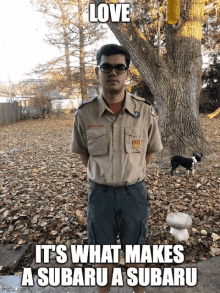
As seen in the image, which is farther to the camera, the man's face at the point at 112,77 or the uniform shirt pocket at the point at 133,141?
the uniform shirt pocket at the point at 133,141

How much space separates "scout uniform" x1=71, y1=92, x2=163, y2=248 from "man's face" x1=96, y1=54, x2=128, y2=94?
0.47 feet

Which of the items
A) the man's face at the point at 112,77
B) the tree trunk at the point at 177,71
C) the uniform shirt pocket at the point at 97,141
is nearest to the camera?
the man's face at the point at 112,77

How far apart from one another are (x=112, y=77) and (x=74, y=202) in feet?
11.2

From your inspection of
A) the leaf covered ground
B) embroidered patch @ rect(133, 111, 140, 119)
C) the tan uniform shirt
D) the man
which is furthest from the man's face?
the leaf covered ground

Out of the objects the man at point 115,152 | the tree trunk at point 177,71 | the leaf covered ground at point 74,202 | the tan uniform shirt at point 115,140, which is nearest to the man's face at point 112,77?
the man at point 115,152

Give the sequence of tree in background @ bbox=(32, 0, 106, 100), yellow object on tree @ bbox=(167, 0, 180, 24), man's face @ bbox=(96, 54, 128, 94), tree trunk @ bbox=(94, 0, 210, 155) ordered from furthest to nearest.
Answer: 1. tree in background @ bbox=(32, 0, 106, 100)
2. tree trunk @ bbox=(94, 0, 210, 155)
3. yellow object on tree @ bbox=(167, 0, 180, 24)
4. man's face @ bbox=(96, 54, 128, 94)

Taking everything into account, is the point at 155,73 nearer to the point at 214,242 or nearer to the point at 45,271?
the point at 214,242

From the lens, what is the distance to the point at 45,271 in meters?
2.86

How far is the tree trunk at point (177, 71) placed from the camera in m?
6.12

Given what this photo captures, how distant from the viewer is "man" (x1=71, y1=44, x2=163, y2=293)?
1931mm

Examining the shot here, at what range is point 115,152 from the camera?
197 centimetres

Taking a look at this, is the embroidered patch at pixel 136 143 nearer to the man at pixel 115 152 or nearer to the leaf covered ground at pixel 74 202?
the man at pixel 115 152

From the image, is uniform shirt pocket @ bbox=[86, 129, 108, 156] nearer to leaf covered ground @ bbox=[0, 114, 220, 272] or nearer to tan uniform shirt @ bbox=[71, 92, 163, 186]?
tan uniform shirt @ bbox=[71, 92, 163, 186]

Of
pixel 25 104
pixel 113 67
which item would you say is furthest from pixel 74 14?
pixel 113 67
